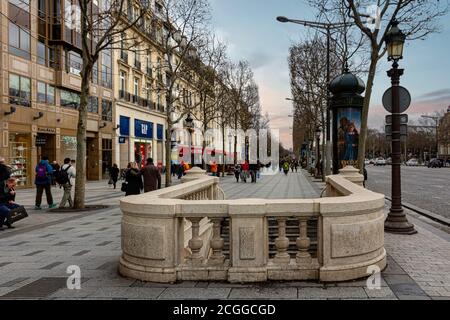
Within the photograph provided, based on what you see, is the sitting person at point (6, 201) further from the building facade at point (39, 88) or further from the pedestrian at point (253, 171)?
the pedestrian at point (253, 171)

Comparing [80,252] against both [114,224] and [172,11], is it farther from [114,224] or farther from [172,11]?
[172,11]

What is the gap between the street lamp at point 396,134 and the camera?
29.3 ft

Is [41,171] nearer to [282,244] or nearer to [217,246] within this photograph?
[217,246]

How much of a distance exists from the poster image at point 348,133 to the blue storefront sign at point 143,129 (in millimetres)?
27590

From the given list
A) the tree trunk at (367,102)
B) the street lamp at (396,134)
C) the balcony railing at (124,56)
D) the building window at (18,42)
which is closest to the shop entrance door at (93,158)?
the balcony railing at (124,56)

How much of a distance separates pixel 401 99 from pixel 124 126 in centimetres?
3149

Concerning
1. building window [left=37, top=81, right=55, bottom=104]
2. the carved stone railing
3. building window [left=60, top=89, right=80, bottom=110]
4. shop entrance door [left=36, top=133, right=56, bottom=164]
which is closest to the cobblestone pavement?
the carved stone railing

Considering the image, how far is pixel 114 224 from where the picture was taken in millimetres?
10641

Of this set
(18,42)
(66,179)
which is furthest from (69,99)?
(66,179)

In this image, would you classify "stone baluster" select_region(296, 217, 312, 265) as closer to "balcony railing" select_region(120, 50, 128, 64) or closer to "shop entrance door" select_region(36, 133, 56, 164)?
"shop entrance door" select_region(36, 133, 56, 164)

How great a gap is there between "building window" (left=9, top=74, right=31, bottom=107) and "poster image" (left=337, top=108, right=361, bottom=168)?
1809cm

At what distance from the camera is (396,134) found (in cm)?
930
